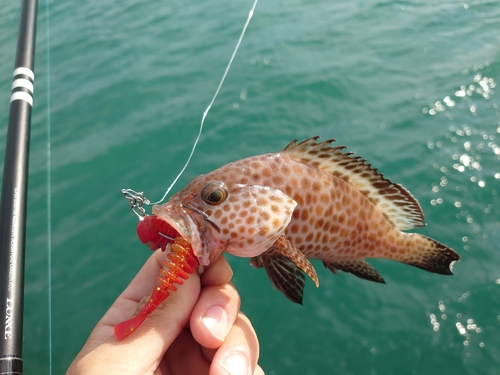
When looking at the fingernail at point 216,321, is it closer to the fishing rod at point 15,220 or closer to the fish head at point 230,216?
the fish head at point 230,216

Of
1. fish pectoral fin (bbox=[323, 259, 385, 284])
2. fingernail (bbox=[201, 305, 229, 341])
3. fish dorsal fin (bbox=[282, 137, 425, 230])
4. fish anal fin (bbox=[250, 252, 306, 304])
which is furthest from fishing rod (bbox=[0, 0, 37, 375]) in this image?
fish pectoral fin (bbox=[323, 259, 385, 284])

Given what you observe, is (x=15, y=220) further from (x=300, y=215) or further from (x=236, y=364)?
(x=300, y=215)

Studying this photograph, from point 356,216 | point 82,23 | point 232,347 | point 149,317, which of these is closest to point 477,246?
point 356,216

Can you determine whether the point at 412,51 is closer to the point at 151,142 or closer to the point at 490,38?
the point at 490,38

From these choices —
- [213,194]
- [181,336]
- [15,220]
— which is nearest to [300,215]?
[213,194]

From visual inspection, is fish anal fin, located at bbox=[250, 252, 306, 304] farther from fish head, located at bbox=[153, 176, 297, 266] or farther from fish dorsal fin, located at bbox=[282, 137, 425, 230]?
fish dorsal fin, located at bbox=[282, 137, 425, 230]

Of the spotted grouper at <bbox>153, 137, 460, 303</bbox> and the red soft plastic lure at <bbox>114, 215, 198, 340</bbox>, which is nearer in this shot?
the red soft plastic lure at <bbox>114, 215, 198, 340</bbox>
